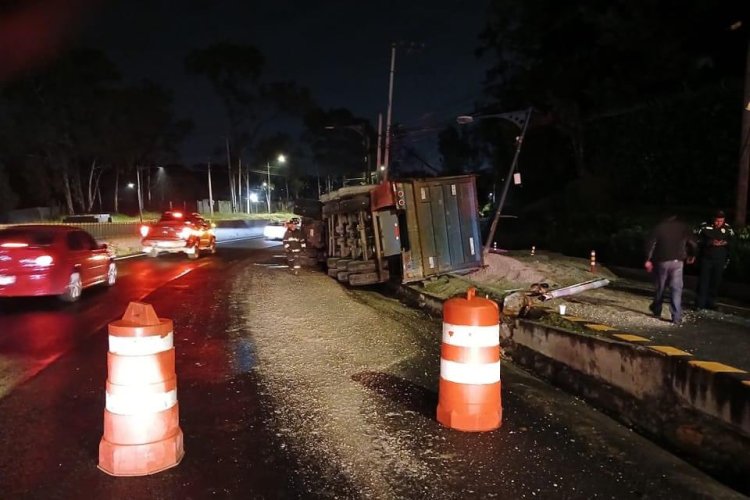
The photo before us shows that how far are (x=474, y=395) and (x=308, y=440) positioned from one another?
4.68 ft

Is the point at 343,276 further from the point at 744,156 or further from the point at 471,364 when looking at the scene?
the point at 471,364

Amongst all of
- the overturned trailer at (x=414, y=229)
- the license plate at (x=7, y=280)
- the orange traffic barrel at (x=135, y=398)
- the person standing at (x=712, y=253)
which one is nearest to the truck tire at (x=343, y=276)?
the overturned trailer at (x=414, y=229)

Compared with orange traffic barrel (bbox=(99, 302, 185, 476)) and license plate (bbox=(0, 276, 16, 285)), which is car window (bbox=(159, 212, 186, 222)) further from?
orange traffic barrel (bbox=(99, 302, 185, 476))

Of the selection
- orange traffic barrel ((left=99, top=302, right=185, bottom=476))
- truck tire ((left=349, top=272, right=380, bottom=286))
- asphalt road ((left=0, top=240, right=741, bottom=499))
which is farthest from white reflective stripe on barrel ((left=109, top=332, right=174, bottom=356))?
truck tire ((left=349, top=272, right=380, bottom=286))

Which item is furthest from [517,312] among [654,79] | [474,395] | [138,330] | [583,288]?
[654,79]

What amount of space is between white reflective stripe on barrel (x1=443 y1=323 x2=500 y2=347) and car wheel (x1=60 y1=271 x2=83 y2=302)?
30.4 ft

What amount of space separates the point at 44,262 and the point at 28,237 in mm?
795

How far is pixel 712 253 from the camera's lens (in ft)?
32.1

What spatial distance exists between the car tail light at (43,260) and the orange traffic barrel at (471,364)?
8983 millimetres

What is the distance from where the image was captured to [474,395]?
5.32 metres

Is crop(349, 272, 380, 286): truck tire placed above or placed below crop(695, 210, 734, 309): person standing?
below

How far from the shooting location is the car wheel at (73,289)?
475 inches

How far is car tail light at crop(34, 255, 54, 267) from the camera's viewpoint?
11484mm

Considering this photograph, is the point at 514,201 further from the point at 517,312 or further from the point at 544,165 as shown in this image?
the point at 517,312
